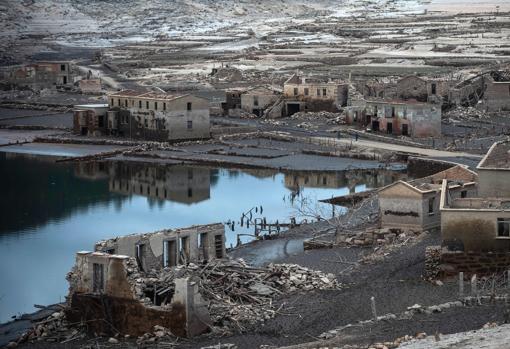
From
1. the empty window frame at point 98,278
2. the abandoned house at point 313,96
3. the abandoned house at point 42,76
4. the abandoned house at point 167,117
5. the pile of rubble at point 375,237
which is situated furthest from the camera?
the abandoned house at point 42,76

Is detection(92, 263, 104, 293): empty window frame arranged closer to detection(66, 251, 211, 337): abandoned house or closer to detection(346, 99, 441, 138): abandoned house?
detection(66, 251, 211, 337): abandoned house

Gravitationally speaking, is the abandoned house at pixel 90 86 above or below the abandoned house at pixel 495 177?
below

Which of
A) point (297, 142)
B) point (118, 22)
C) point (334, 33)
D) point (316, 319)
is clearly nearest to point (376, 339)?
point (316, 319)

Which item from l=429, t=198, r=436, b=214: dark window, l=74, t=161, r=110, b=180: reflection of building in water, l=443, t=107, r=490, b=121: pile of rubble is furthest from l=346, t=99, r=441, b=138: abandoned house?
l=429, t=198, r=436, b=214: dark window

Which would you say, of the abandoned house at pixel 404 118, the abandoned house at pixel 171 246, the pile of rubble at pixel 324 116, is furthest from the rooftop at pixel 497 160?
the pile of rubble at pixel 324 116

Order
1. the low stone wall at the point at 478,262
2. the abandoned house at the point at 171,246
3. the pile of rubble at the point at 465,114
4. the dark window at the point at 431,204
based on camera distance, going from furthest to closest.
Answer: the pile of rubble at the point at 465,114
the dark window at the point at 431,204
the abandoned house at the point at 171,246
the low stone wall at the point at 478,262

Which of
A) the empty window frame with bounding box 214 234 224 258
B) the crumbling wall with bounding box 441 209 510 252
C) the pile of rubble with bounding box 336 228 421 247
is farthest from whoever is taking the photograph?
the pile of rubble with bounding box 336 228 421 247

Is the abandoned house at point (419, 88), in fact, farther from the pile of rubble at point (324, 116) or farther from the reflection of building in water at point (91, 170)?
the reflection of building in water at point (91, 170)
